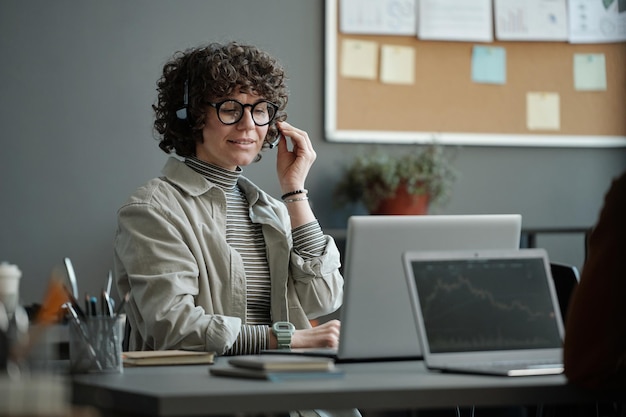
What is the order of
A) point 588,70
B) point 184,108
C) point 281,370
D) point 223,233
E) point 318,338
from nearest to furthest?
point 281,370, point 318,338, point 223,233, point 184,108, point 588,70

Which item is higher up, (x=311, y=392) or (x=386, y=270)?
(x=386, y=270)

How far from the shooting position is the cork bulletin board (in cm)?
396

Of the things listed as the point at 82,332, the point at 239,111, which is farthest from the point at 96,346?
the point at 239,111

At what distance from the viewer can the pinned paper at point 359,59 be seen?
3.95 meters

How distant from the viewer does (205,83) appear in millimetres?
2414

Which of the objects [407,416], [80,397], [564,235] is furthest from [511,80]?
[80,397]

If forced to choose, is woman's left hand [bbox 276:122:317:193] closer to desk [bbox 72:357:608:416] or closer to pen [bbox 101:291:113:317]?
pen [bbox 101:291:113:317]

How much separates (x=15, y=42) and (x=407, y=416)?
1.96 meters

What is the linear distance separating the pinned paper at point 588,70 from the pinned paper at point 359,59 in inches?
35.0

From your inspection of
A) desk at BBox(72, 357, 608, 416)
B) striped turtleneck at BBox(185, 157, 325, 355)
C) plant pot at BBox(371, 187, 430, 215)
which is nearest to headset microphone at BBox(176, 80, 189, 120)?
striped turtleneck at BBox(185, 157, 325, 355)

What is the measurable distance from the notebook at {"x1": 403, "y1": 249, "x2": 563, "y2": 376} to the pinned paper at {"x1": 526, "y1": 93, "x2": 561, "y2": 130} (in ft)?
8.21

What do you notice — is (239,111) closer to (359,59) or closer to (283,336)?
(283,336)

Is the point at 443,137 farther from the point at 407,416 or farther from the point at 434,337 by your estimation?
the point at 434,337

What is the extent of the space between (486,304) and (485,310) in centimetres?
1
